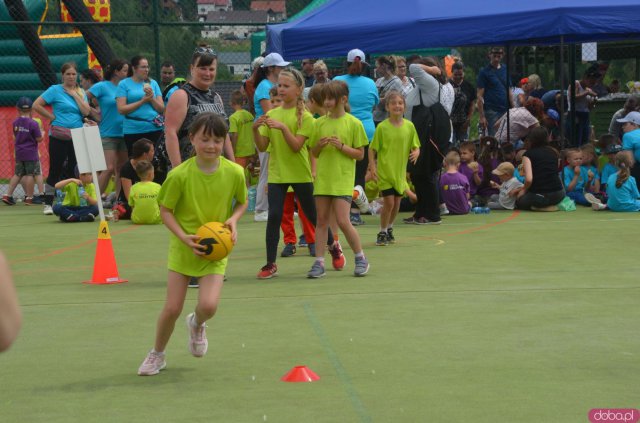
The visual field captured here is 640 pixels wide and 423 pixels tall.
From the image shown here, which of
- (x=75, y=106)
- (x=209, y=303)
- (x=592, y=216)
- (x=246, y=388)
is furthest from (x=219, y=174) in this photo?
(x=75, y=106)

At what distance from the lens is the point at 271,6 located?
2091cm

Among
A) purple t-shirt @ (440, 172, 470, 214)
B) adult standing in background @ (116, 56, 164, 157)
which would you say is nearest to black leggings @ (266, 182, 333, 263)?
purple t-shirt @ (440, 172, 470, 214)

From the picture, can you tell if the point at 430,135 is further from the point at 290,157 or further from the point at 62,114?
the point at 62,114

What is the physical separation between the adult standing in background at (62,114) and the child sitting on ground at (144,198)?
2.51 meters

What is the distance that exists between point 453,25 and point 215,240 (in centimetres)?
1054

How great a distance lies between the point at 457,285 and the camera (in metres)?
8.98

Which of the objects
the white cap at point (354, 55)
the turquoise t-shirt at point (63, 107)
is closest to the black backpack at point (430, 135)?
the white cap at point (354, 55)

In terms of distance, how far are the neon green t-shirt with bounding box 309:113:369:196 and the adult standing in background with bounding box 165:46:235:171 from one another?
3.22ft

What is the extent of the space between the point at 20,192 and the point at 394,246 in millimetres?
10869

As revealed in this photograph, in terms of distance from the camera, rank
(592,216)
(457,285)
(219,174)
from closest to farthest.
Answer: (219,174), (457,285), (592,216)

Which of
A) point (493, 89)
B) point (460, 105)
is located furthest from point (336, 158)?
point (493, 89)

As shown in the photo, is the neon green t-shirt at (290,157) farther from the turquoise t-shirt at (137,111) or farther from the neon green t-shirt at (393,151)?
the turquoise t-shirt at (137,111)

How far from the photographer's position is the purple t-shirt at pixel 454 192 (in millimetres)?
15094

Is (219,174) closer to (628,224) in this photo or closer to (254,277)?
(254,277)
